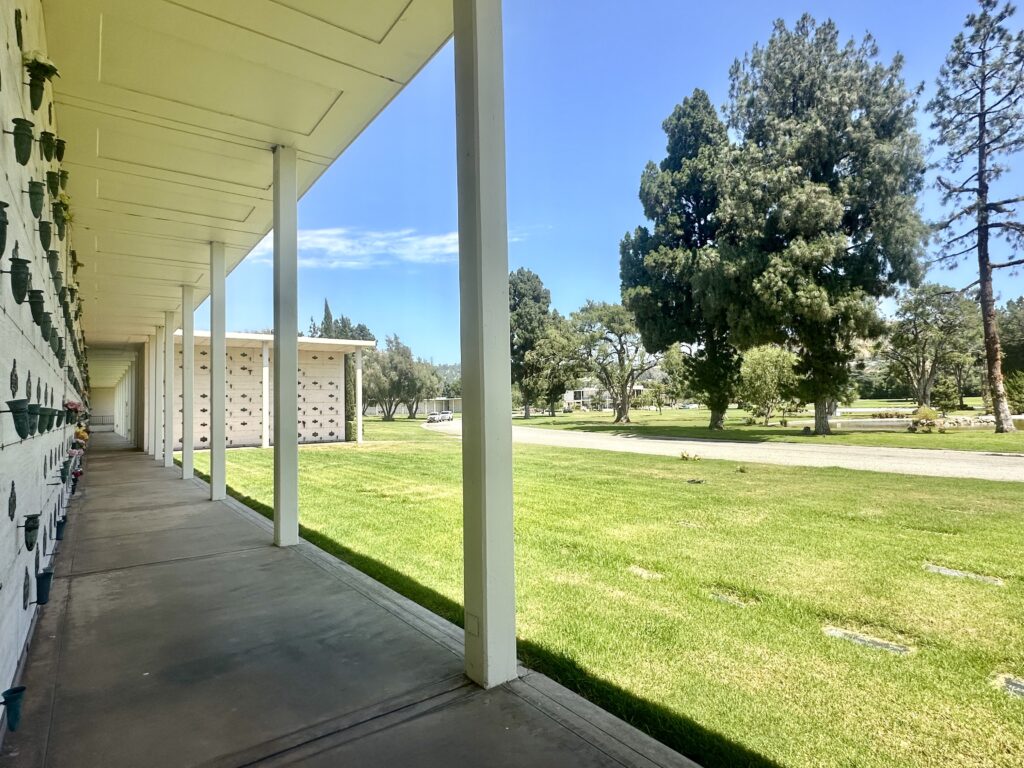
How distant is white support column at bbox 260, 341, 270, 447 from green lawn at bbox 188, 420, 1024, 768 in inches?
370

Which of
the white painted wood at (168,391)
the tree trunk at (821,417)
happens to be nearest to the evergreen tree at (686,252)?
the tree trunk at (821,417)

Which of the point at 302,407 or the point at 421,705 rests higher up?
the point at 302,407

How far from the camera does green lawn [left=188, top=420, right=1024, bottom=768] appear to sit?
180 cm

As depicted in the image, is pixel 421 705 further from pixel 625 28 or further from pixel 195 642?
pixel 625 28

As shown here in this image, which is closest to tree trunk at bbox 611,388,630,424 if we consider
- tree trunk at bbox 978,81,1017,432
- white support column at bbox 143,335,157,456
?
tree trunk at bbox 978,81,1017,432

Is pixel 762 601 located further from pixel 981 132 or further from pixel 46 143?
pixel 981 132

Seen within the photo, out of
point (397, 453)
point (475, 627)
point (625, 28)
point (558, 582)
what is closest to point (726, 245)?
point (625, 28)

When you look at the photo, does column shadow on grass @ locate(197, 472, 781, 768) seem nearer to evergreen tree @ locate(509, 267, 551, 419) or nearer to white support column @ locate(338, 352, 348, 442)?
white support column @ locate(338, 352, 348, 442)

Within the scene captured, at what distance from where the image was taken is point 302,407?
1608cm

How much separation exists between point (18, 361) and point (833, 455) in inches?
457

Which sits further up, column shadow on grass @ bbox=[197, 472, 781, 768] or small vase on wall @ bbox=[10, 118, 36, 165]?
small vase on wall @ bbox=[10, 118, 36, 165]

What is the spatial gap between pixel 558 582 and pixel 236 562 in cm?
214

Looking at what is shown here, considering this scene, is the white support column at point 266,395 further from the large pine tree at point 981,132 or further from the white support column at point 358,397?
the large pine tree at point 981,132

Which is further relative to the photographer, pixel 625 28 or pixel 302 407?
pixel 302 407
